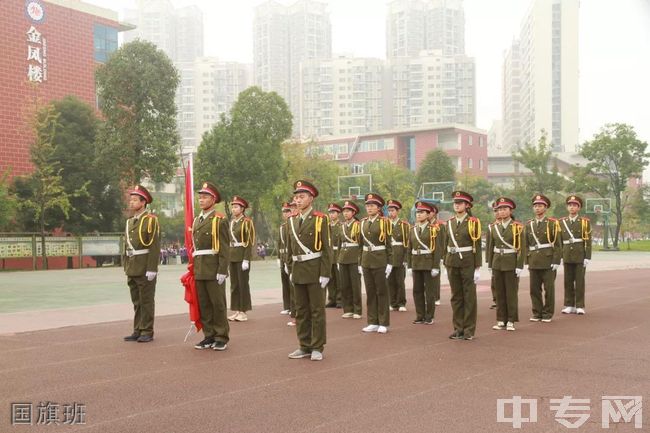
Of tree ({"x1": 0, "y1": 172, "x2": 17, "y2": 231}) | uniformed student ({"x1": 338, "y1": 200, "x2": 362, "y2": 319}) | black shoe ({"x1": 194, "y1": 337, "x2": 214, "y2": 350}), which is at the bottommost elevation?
black shoe ({"x1": 194, "y1": 337, "x2": 214, "y2": 350})

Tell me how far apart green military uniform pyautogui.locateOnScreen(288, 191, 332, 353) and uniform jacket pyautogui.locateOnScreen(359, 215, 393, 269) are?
7.36 ft

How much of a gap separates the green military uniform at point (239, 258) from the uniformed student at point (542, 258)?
453cm

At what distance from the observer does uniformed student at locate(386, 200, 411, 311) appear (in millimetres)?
12305

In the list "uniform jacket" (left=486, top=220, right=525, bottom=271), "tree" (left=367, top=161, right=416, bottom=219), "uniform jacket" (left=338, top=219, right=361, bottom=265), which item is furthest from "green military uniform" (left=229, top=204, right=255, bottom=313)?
"tree" (left=367, top=161, right=416, bottom=219)

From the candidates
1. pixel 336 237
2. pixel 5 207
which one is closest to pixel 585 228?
pixel 336 237

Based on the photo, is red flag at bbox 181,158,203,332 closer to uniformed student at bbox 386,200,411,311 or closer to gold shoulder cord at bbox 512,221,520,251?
uniformed student at bbox 386,200,411,311

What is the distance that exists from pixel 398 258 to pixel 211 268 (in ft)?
15.5

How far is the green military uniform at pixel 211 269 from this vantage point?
27.8 ft

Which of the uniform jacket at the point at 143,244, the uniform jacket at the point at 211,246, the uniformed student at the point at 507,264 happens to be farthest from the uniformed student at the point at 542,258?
the uniform jacket at the point at 143,244

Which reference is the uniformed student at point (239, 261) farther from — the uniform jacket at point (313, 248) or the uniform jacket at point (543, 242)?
the uniform jacket at point (543, 242)

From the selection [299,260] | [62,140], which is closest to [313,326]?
[299,260]

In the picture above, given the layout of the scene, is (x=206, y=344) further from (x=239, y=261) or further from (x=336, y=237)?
(x=336, y=237)

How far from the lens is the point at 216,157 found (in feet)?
119

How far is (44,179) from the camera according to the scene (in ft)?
100
